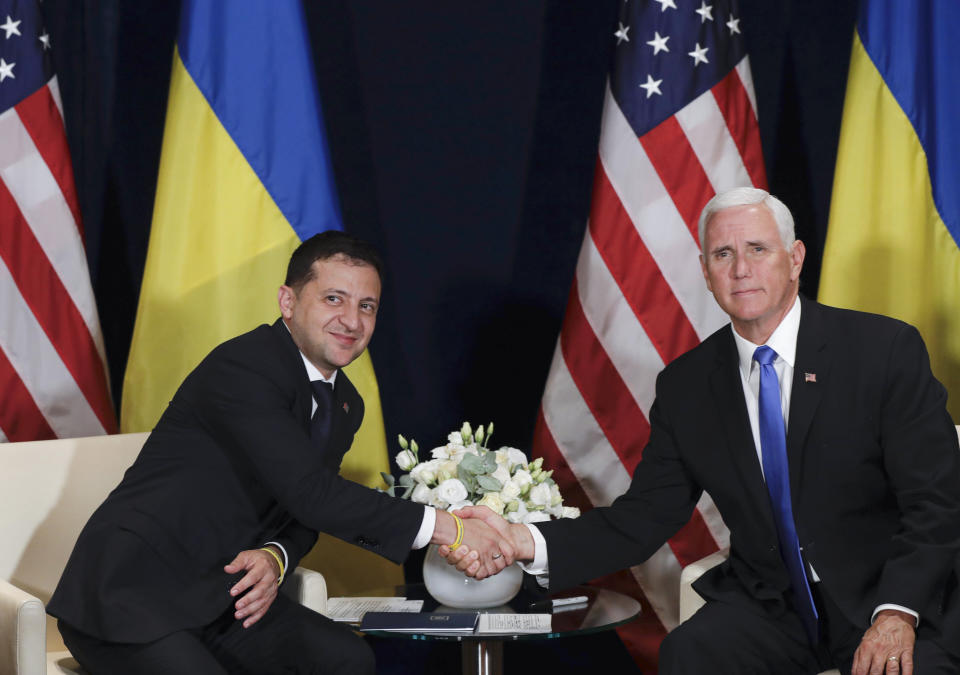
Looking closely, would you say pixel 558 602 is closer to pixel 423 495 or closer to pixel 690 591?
pixel 690 591

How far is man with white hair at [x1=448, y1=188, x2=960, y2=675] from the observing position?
92.4 inches

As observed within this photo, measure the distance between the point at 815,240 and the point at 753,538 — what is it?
1.82 m

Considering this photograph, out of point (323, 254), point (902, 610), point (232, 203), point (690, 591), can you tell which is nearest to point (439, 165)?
point (232, 203)

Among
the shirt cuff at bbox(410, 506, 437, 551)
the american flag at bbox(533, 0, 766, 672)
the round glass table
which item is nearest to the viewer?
the round glass table

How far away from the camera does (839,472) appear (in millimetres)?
2504

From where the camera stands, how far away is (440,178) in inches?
169

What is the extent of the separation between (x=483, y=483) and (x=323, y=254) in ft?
2.46

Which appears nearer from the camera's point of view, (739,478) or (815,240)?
(739,478)

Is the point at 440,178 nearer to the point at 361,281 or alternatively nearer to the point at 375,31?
the point at 375,31

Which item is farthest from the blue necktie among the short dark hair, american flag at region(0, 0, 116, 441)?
american flag at region(0, 0, 116, 441)

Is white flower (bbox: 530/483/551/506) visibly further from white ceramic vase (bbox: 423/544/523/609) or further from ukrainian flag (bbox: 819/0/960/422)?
ukrainian flag (bbox: 819/0/960/422)

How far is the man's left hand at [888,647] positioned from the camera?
2.25 metres

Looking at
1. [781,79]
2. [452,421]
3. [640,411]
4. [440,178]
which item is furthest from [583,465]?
[781,79]

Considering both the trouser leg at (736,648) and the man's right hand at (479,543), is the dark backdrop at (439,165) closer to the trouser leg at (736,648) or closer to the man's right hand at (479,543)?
the man's right hand at (479,543)
